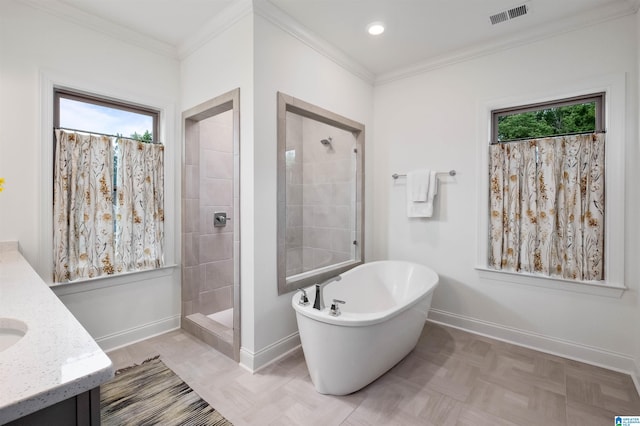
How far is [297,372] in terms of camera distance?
2217 millimetres

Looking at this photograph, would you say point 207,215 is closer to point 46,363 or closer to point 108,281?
point 108,281

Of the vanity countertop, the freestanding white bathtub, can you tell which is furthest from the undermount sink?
Result: the freestanding white bathtub

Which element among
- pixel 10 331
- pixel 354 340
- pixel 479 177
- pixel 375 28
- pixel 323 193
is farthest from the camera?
pixel 323 193

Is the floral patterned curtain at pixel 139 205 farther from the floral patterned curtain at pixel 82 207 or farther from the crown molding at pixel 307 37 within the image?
the crown molding at pixel 307 37

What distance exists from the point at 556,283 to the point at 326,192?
229cm

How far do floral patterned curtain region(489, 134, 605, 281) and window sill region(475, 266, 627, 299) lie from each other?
0.05 meters

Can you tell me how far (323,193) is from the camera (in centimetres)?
347

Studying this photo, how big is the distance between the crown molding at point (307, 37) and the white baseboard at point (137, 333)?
109 inches

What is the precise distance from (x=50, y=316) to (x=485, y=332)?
320 centimetres

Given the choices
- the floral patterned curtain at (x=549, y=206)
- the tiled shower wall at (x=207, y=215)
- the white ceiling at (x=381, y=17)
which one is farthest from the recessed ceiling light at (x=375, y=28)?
the tiled shower wall at (x=207, y=215)

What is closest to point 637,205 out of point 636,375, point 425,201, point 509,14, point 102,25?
point 636,375

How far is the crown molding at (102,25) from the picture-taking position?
7.09ft

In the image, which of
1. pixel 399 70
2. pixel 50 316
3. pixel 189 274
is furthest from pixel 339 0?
pixel 189 274

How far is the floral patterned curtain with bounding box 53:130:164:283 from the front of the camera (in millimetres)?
2248
